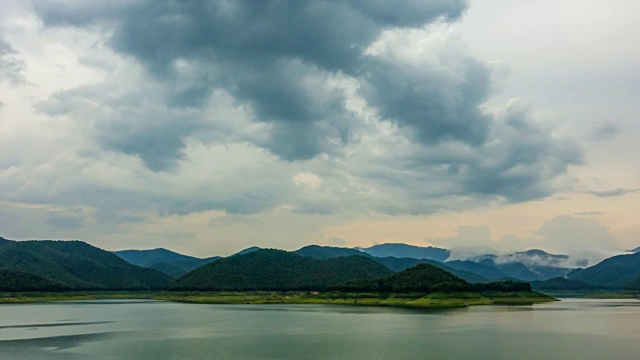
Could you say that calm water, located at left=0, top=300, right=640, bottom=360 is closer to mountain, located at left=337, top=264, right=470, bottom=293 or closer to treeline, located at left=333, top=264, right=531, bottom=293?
mountain, located at left=337, top=264, right=470, bottom=293

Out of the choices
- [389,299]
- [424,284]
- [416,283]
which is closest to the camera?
[389,299]

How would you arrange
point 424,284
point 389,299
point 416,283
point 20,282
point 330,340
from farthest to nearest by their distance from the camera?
point 20,282 < point 416,283 < point 424,284 < point 389,299 < point 330,340

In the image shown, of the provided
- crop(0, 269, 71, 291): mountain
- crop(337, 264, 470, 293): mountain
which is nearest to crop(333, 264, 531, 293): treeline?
crop(337, 264, 470, 293): mountain

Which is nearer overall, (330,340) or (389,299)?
(330,340)

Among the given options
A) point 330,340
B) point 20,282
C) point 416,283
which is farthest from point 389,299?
point 20,282

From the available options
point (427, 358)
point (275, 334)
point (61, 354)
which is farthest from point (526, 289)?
point (61, 354)

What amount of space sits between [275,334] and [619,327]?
48.3 m

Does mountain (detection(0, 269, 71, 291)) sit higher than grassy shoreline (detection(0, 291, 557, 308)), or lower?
higher

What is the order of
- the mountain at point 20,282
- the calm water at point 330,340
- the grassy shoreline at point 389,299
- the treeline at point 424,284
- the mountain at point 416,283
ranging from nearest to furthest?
the calm water at point 330,340 → the grassy shoreline at point 389,299 → the mountain at point 416,283 → the treeline at point 424,284 → the mountain at point 20,282

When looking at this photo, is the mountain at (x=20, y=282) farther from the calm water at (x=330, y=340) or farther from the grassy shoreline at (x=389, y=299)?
the calm water at (x=330, y=340)

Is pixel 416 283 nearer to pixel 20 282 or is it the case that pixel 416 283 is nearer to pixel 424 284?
pixel 424 284

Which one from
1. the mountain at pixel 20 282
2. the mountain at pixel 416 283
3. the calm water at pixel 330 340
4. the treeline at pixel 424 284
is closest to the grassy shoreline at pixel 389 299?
the treeline at pixel 424 284

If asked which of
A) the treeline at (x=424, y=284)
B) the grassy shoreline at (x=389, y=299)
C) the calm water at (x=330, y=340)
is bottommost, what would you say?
the calm water at (x=330, y=340)

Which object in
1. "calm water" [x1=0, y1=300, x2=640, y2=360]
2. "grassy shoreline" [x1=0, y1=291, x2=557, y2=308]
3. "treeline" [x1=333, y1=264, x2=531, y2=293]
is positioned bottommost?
"calm water" [x1=0, y1=300, x2=640, y2=360]
